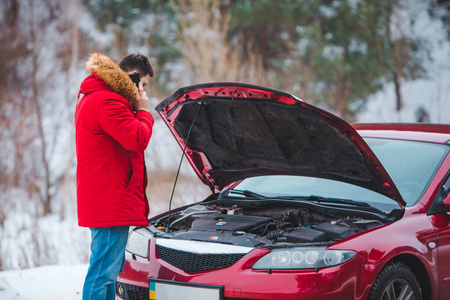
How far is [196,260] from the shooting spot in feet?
11.0

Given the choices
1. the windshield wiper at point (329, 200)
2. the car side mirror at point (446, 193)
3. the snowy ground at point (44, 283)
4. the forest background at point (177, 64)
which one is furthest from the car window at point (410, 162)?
the forest background at point (177, 64)

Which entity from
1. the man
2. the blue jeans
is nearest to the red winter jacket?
the man

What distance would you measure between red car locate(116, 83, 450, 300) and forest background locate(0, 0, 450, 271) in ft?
12.3

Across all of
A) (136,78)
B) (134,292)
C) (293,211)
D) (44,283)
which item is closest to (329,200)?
(293,211)

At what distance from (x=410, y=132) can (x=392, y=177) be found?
0.52 m

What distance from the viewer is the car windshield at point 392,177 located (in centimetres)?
394

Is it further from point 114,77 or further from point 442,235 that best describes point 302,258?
point 114,77

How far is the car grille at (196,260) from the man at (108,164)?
27cm

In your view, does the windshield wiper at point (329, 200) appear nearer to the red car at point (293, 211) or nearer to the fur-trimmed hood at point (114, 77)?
the red car at point (293, 211)

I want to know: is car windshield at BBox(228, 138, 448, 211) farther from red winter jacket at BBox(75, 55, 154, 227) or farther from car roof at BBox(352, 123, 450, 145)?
red winter jacket at BBox(75, 55, 154, 227)

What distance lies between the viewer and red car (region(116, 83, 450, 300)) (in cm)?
313

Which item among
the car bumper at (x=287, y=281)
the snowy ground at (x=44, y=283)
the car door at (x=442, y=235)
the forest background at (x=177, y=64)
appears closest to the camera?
the car bumper at (x=287, y=281)

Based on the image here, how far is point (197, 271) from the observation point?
130 inches

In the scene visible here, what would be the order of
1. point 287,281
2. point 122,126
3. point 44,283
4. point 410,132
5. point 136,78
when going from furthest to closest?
point 44,283 < point 410,132 < point 136,78 < point 122,126 < point 287,281
